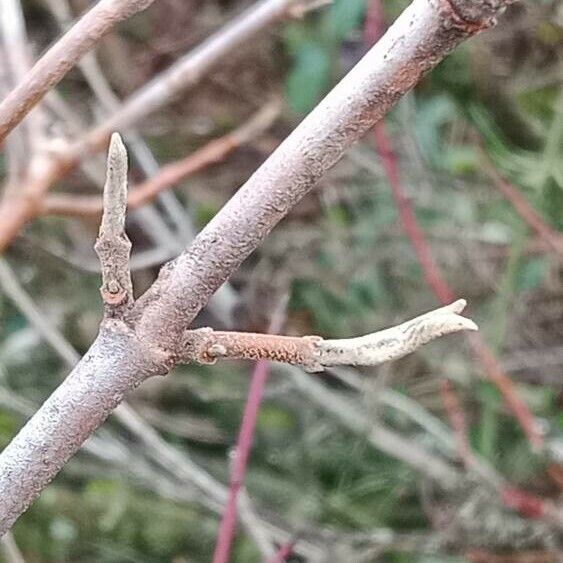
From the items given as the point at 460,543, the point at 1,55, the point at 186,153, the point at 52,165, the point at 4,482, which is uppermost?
the point at 186,153

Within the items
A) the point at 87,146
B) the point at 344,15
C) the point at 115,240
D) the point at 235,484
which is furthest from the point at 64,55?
the point at 344,15

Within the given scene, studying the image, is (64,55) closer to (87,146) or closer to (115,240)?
(115,240)

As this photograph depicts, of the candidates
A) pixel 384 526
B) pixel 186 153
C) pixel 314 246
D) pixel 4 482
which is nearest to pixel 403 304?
pixel 314 246

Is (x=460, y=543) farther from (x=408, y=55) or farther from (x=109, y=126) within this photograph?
(x=408, y=55)

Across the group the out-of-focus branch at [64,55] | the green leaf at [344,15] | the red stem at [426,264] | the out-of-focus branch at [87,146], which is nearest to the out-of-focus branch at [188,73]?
the out-of-focus branch at [87,146]

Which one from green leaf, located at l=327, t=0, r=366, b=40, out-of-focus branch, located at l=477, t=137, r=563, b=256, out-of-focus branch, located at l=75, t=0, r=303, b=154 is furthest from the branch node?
green leaf, located at l=327, t=0, r=366, b=40

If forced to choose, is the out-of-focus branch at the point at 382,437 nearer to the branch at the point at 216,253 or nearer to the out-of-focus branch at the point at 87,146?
the out-of-focus branch at the point at 87,146
